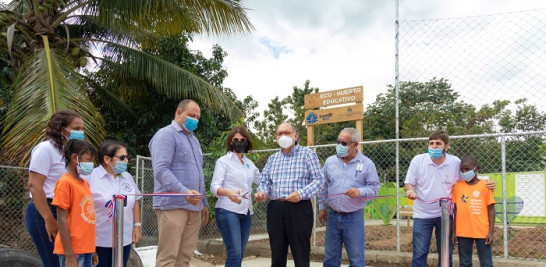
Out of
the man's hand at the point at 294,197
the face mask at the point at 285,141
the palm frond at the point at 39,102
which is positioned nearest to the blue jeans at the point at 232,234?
the man's hand at the point at 294,197

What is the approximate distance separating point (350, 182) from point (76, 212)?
7.86ft

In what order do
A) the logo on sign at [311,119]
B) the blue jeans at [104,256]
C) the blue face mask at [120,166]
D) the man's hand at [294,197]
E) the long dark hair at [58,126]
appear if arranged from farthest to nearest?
the logo on sign at [311,119] < the man's hand at [294,197] < the blue face mask at [120,166] < the blue jeans at [104,256] < the long dark hair at [58,126]

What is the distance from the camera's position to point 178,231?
13.0 ft

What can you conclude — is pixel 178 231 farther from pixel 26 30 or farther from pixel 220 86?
pixel 220 86

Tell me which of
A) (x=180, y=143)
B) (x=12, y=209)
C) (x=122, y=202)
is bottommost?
(x=12, y=209)

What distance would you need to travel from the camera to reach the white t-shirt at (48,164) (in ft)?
10.6

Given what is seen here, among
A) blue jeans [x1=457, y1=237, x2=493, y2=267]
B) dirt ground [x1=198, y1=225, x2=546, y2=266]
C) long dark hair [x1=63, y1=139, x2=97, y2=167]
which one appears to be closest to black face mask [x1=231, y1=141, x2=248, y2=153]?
long dark hair [x1=63, y1=139, x2=97, y2=167]

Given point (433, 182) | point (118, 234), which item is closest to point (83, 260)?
point (118, 234)

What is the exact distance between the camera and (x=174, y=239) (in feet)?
12.9

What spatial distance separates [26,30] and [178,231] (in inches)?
222

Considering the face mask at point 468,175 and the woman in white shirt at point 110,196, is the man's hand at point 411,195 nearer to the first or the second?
the face mask at point 468,175

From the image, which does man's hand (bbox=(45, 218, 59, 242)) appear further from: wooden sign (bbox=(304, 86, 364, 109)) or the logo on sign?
the logo on sign

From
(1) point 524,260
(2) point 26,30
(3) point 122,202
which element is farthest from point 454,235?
(2) point 26,30

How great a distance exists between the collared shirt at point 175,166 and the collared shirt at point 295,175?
63 cm
